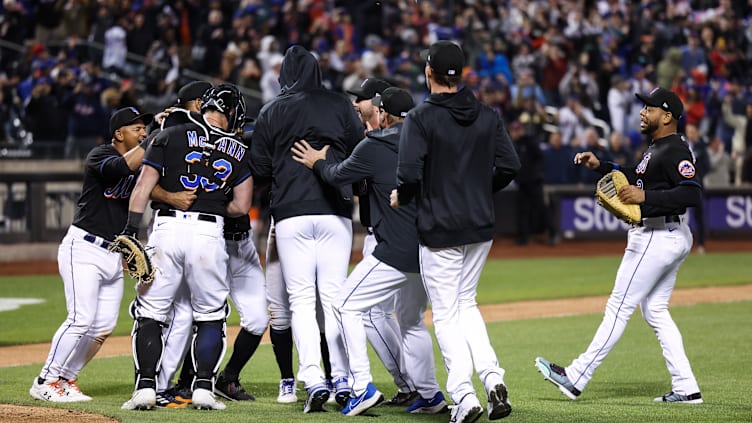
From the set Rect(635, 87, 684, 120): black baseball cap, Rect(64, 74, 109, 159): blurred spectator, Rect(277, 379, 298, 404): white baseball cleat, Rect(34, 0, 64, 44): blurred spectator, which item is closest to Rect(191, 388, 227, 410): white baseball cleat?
Rect(277, 379, 298, 404): white baseball cleat

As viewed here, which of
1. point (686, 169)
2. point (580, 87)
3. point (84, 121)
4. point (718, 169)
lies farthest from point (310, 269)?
point (580, 87)

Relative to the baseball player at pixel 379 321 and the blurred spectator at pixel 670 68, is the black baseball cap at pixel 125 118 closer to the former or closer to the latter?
the baseball player at pixel 379 321

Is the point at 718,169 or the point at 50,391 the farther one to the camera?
the point at 718,169

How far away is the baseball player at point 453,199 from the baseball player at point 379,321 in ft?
2.80

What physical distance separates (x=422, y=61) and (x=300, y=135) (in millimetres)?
16915

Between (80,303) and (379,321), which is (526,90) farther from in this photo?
(80,303)

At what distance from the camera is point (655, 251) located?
7.41 metres

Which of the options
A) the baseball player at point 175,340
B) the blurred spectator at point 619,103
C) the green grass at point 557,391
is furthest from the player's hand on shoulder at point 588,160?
the blurred spectator at point 619,103

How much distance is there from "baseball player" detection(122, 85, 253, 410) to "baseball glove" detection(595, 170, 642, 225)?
7.65 feet

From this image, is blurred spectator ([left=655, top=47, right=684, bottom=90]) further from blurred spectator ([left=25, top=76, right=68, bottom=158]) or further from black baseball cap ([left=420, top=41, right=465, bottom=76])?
black baseball cap ([left=420, top=41, right=465, bottom=76])

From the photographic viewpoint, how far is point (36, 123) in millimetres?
20609

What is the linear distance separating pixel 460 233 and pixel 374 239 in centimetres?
110

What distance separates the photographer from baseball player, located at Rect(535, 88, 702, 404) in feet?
24.1

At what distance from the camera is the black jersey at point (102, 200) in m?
7.50
